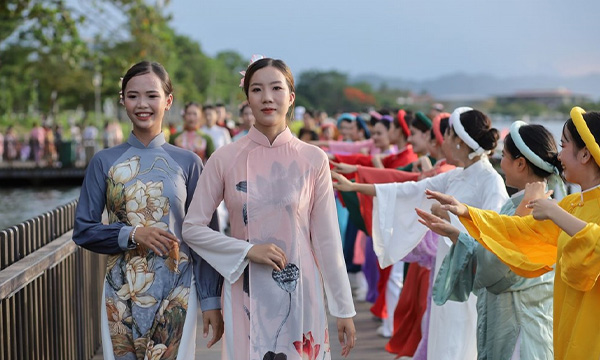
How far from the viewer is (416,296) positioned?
302 inches

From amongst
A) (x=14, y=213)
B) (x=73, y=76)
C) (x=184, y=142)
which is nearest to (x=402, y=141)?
(x=184, y=142)

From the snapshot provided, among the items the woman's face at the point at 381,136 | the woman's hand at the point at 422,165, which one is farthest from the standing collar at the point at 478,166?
the woman's face at the point at 381,136

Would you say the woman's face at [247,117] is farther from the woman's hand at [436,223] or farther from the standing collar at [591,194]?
the standing collar at [591,194]

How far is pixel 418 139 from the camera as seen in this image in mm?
7992

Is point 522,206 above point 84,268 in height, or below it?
above

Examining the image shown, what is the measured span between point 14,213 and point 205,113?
28.2 ft

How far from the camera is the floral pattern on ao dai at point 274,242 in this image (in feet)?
13.0

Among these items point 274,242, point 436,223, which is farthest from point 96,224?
point 436,223

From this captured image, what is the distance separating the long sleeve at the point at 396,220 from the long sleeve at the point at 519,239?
197 cm

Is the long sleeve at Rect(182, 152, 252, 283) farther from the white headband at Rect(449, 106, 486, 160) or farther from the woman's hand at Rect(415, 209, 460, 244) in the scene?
the white headband at Rect(449, 106, 486, 160)

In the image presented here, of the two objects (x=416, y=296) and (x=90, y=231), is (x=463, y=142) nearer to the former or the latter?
(x=416, y=296)

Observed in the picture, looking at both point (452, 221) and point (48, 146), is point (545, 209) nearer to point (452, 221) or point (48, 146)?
point (452, 221)

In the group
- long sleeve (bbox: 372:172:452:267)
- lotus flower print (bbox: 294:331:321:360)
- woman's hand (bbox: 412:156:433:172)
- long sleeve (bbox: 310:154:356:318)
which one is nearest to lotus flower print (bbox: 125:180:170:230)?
long sleeve (bbox: 310:154:356:318)

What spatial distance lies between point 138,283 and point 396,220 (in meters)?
2.72
